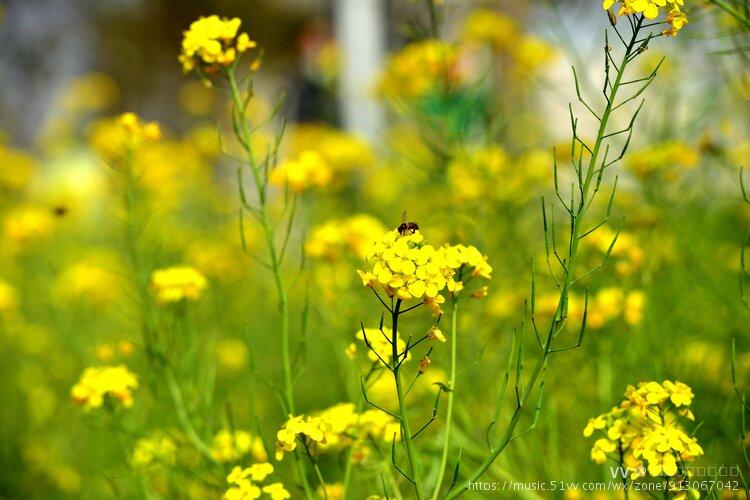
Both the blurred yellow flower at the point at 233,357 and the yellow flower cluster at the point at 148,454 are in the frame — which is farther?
the blurred yellow flower at the point at 233,357

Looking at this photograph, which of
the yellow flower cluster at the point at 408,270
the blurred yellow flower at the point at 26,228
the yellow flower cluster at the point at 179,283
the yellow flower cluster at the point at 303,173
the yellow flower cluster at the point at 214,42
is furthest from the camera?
the blurred yellow flower at the point at 26,228

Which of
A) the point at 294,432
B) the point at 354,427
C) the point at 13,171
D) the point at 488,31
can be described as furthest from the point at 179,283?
the point at 13,171

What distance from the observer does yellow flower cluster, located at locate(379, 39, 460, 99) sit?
1674mm

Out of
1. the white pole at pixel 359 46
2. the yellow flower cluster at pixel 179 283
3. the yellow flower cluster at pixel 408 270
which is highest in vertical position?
the white pole at pixel 359 46

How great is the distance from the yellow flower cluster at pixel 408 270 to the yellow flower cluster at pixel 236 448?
446 mm

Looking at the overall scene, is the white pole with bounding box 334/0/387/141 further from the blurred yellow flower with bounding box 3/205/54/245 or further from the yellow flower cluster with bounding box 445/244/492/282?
the yellow flower cluster with bounding box 445/244/492/282

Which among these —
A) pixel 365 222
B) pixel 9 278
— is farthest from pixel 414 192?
pixel 9 278

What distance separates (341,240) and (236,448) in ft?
1.90

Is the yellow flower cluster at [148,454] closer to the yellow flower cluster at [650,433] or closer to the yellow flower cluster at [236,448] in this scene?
the yellow flower cluster at [236,448]

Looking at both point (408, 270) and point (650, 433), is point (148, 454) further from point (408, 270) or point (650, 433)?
point (650, 433)

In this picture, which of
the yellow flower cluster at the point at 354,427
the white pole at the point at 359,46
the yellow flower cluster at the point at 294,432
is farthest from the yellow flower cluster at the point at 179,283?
the white pole at the point at 359,46

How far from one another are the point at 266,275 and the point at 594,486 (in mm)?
1934

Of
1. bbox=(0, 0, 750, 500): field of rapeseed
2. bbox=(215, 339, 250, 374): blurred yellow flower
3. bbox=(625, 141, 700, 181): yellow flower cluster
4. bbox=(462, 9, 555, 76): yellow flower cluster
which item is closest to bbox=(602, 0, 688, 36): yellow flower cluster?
bbox=(0, 0, 750, 500): field of rapeseed

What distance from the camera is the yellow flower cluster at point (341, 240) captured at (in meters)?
1.56
